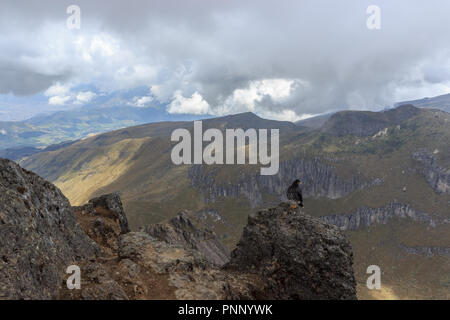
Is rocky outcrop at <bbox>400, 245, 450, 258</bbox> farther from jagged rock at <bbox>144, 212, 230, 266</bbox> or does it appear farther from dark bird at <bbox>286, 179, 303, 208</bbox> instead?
dark bird at <bbox>286, 179, 303, 208</bbox>

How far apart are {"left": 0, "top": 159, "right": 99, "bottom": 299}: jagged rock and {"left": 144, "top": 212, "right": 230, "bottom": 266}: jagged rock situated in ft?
134

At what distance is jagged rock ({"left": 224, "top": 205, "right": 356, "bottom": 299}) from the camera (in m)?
19.9

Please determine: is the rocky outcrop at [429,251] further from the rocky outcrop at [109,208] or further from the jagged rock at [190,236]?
the rocky outcrop at [109,208]

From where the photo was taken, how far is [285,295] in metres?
20.2

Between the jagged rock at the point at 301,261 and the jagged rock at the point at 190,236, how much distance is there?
39516mm

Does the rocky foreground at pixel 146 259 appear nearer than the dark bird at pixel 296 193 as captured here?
Yes

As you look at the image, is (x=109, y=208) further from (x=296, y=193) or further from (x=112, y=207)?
(x=296, y=193)

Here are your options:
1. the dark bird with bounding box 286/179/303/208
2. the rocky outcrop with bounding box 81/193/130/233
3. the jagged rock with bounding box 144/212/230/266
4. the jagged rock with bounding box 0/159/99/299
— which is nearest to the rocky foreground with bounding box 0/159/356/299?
the jagged rock with bounding box 0/159/99/299

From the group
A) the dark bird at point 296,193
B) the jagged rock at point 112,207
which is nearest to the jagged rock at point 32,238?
the jagged rock at point 112,207

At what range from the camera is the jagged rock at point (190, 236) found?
6153cm

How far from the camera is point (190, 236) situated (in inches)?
2677

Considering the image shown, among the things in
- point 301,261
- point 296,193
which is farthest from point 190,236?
point 301,261

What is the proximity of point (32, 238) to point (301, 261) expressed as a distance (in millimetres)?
17531
